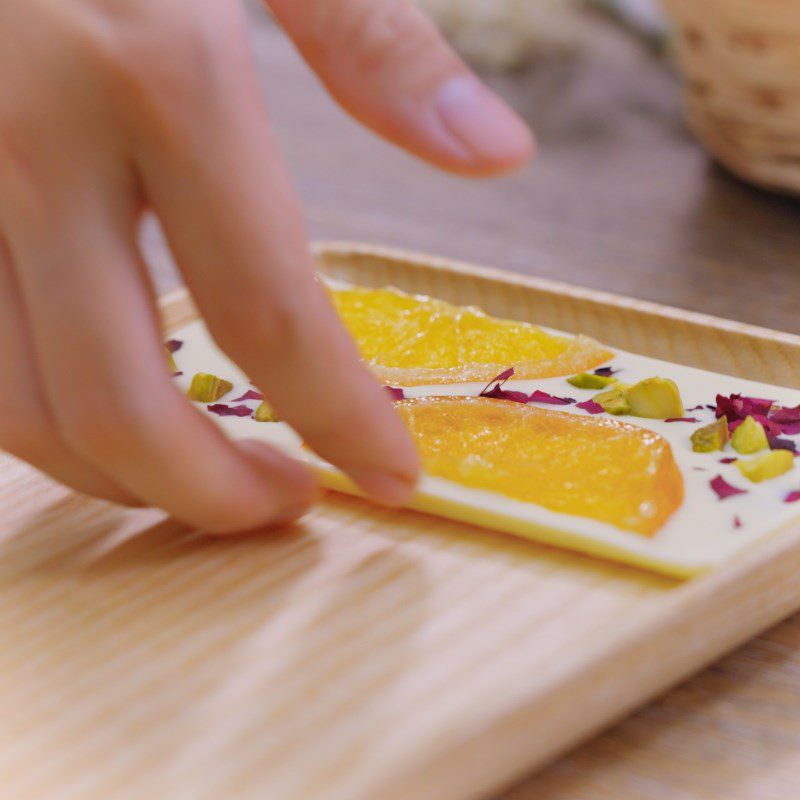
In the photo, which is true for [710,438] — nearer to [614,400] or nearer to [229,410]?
[614,400]

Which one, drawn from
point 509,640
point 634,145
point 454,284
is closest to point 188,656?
point 509,640

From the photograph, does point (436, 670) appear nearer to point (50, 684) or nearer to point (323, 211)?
point (50, 684)

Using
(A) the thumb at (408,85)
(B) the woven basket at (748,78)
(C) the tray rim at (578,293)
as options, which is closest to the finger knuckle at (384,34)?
(A) the thumb at (408,85)

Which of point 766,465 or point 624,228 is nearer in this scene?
point 766,465

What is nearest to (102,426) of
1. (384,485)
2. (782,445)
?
(384,485)

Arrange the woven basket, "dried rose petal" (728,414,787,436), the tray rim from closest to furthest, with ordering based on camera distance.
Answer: "dried rose petal" (728,414,787,436) < the tray rim < the woven basket

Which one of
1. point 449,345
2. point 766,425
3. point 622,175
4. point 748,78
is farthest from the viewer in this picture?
point 622,175

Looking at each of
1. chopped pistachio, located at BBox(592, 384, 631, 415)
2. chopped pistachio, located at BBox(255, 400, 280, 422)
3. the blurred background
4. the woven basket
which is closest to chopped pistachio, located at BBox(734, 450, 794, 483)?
chopped pistachio, located at BBox(592, 384, 631, 415)

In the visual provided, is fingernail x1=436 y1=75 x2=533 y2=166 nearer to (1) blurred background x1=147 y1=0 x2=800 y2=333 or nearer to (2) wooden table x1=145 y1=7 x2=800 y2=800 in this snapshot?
(2) wooden table x1=145 y1=7 x2=800 y2=800
